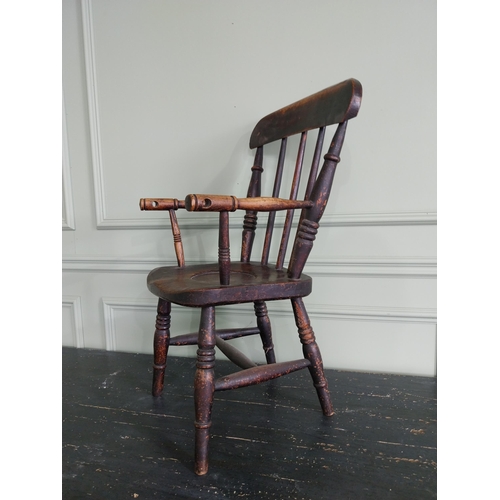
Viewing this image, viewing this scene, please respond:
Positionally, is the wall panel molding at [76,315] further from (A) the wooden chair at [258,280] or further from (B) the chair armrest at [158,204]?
(B) the chair armrest at [158,204]

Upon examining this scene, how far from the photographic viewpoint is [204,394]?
825 millimetres

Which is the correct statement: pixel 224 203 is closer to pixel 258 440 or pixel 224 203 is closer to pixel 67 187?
pixel 258 440

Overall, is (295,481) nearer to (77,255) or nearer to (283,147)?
(283,147)

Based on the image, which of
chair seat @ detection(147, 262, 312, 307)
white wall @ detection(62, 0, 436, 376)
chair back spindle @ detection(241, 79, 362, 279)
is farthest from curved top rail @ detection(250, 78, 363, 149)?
chair seat @ detection(147, 262, 312, 307)

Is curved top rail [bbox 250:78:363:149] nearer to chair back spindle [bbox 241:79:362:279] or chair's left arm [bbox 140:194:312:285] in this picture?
chair back spindle [bbox 241:79:362:279]

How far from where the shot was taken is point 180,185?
58.3 inches

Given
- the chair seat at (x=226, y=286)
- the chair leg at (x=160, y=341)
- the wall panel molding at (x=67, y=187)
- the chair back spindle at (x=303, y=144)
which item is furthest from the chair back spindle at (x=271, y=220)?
the wall panel molding at (x=67, y=187)

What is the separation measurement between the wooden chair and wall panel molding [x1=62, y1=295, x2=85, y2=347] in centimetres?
64

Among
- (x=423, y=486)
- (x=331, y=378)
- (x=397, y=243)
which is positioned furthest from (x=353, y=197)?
(x=423, y=486)

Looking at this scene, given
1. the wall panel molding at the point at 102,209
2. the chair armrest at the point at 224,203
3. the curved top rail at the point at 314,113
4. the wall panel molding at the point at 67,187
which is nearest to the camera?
the chair armrest at the point at 224,203

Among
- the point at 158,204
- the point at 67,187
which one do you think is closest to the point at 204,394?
the point at 158,204

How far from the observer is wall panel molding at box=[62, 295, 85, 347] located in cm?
163

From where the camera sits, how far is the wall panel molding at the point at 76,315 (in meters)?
1.63

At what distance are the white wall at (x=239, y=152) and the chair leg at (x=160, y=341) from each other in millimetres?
343
